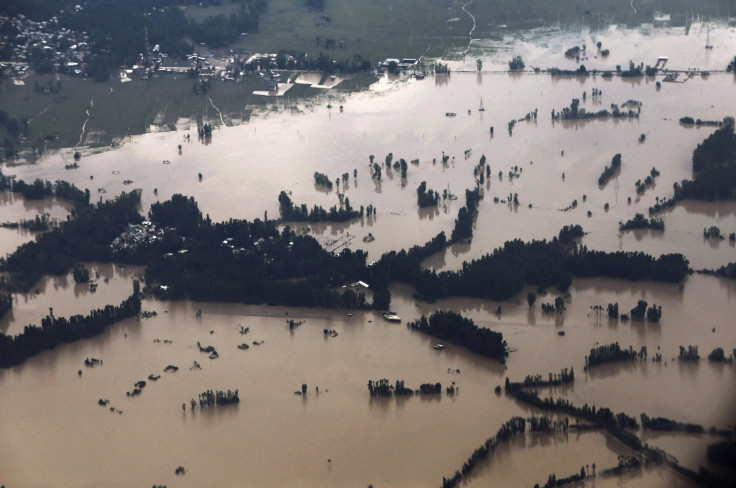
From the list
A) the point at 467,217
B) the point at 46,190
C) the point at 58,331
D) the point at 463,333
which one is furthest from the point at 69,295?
the point at 467,217

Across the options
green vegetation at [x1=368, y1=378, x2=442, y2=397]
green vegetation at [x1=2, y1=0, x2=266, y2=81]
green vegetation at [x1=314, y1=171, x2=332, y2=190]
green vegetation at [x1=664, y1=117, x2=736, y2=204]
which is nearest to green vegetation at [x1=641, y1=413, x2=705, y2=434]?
green vegetation at [x1=368, y1=378, x2=442, y2=397]

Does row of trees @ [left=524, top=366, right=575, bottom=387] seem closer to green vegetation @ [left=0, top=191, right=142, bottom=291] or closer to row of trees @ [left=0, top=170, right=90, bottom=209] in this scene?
green vegetation @ [left=0, top=191, right=142, bottom=291]

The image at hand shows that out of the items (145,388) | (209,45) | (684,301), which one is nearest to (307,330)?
(145,388)

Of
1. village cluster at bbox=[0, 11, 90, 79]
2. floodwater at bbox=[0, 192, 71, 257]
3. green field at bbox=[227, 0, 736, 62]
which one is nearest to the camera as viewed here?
floodwater at bbox=[0, 192, 71, 257]

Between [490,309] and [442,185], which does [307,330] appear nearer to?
[490,309]

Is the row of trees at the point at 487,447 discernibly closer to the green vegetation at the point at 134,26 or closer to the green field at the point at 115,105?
the green field at the point at 115,105

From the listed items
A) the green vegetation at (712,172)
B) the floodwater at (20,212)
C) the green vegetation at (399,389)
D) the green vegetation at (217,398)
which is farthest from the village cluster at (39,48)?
the green vegetation at (399,389)
